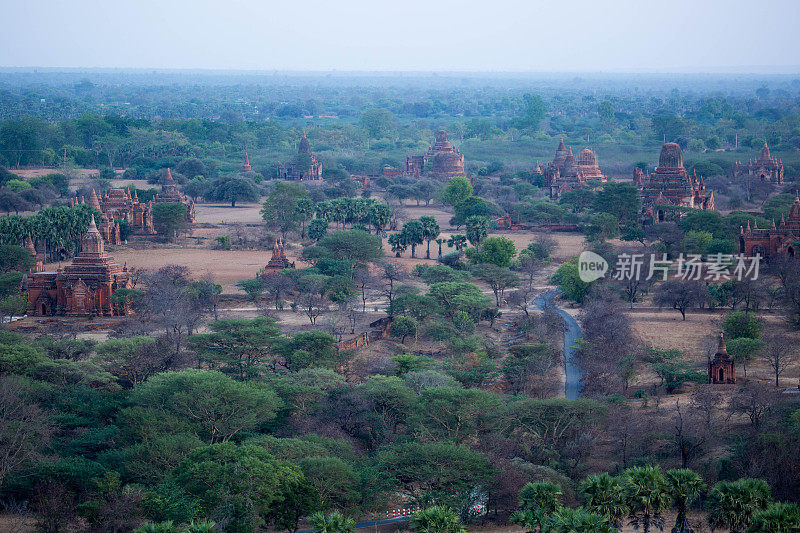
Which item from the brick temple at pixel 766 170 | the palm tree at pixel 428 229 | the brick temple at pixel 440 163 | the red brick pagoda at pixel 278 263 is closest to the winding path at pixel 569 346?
the palm tree at pixel 428 229

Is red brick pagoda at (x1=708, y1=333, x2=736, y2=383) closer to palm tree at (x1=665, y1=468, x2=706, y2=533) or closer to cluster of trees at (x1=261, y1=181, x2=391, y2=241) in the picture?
palm tree at (x1=665, y1=468, x2=706, y2=533)

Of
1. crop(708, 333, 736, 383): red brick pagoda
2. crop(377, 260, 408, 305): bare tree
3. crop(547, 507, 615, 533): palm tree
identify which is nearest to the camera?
crop(547, 507, 615, 533): palm tree

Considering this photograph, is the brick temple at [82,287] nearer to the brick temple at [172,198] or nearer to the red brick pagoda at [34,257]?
the red brick pagoda at [34,257]

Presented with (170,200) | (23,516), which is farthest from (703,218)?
(23,516)

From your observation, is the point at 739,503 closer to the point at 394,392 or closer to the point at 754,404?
the point at 754,404

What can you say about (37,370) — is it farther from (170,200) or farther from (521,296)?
(170,200)

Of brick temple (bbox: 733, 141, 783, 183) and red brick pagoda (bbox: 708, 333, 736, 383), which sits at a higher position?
brick temple (bbox: 733, 141, 783, 183)

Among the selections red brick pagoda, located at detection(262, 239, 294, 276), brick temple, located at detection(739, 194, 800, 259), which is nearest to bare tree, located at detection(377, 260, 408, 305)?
red brick pagoda, located at detection(262, 239, 294, 276)
